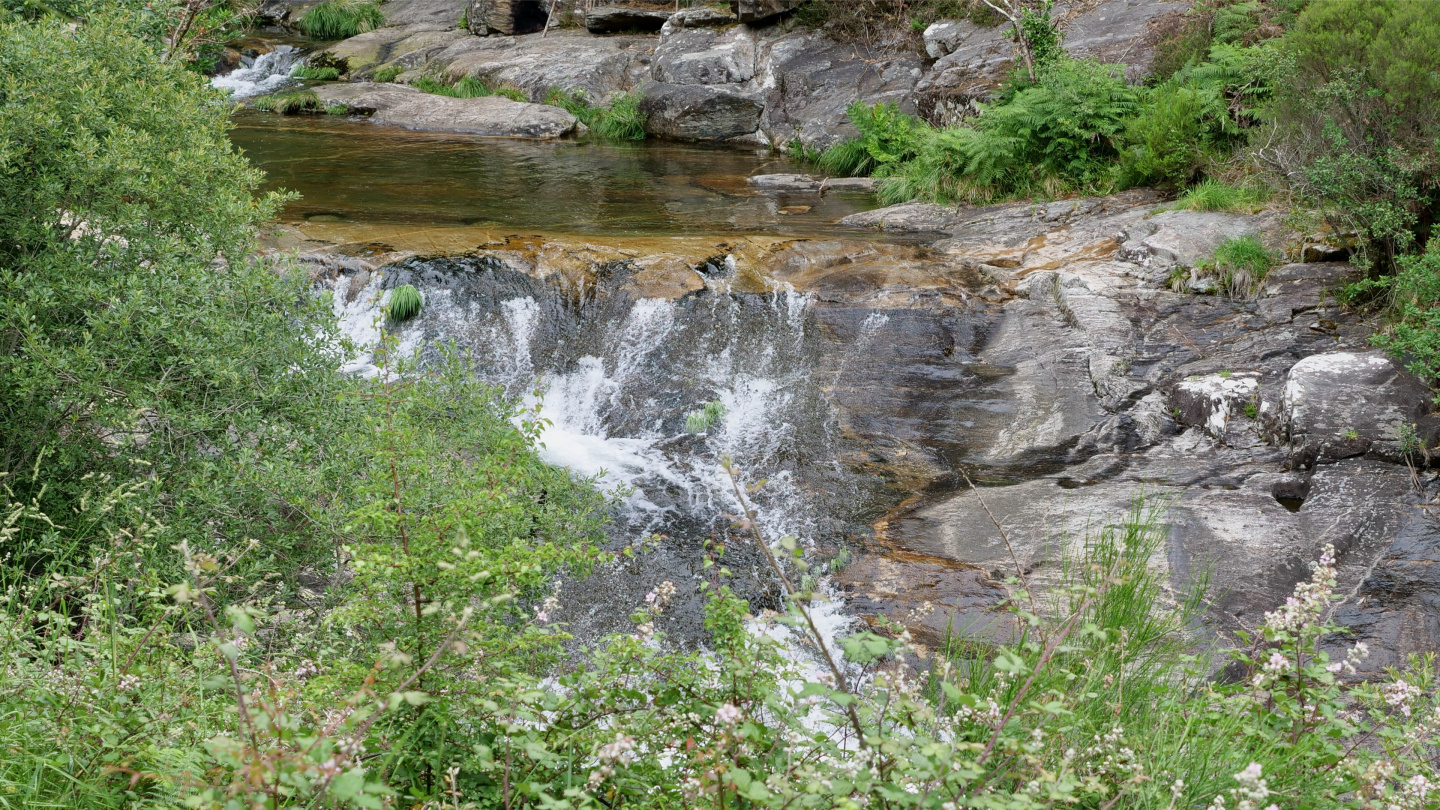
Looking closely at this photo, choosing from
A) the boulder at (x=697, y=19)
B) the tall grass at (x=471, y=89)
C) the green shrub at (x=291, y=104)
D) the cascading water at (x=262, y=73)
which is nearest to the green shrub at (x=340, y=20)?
the cascading water at (x=262, y=73)

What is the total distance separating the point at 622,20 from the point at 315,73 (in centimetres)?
722

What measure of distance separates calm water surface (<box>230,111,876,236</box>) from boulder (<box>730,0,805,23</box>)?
11.8ft

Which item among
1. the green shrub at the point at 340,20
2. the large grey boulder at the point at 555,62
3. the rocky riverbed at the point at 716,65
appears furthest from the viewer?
the green shrub at the point at 340,20

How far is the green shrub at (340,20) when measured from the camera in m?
25.8

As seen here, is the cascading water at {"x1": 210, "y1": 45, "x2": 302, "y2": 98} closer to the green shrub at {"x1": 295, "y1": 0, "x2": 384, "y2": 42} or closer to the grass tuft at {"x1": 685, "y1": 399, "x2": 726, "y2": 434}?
the green shrub at {"x1": 295, "y1": 0, "x2": 384, "y2": 42}

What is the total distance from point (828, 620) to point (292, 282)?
3.62 metres

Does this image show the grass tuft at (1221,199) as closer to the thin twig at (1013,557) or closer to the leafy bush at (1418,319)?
the leafy bush at (1418,319)

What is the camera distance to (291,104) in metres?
19.2

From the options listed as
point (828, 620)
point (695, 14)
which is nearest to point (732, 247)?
point (828, 620)

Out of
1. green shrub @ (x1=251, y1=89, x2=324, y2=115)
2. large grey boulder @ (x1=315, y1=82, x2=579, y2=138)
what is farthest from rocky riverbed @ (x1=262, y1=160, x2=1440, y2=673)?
green shrub @ (x1=251, y1=89, x2=324, y2=115)

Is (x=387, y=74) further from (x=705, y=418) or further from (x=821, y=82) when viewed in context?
(x=705, y=418)

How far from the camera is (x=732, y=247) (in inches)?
403

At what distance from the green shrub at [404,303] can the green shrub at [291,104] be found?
12267 millimetres

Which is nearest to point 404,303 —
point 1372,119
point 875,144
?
point 1372,119
